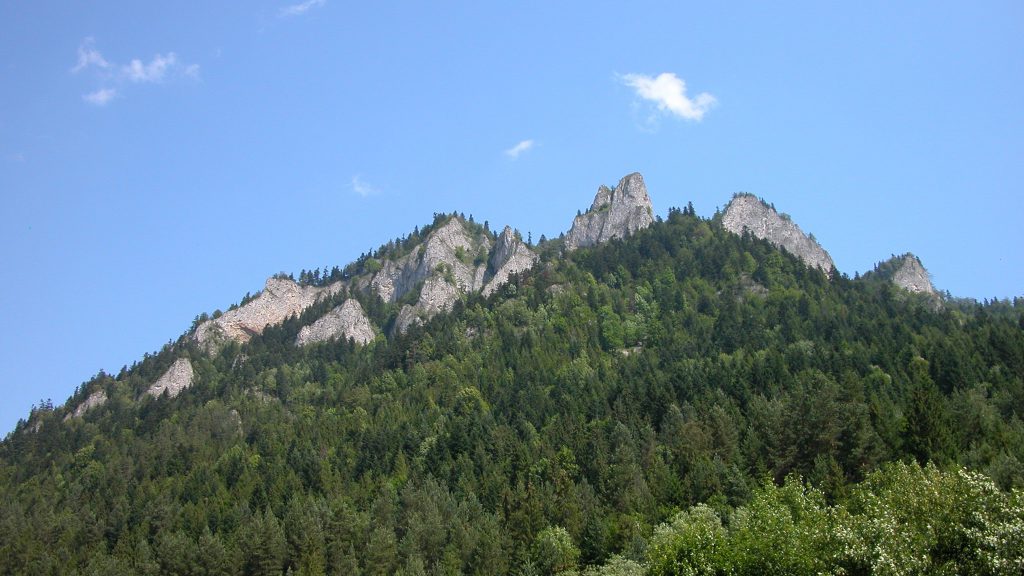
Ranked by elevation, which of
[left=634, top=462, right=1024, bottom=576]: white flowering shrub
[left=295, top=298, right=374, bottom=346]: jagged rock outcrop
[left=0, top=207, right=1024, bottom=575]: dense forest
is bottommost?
[left=634, top=462, right=1024, bottom=576]: white flowering shrub

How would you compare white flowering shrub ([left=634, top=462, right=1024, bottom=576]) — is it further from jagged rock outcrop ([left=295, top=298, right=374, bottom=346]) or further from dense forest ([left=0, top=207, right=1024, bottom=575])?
jagged rock outcrop ([left=295, top=298, right=374, bottom=346])

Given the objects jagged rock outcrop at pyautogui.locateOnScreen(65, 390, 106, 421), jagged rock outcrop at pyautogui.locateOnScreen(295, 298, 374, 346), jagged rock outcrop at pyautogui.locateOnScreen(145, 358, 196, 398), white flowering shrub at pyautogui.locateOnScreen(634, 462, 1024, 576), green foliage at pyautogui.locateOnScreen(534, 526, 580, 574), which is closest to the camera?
white flowering shrub at pyautogui.locateOnScreen(634, 462, 1024, 576)

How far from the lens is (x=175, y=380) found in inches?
6890

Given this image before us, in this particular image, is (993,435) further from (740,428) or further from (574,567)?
(574,567)

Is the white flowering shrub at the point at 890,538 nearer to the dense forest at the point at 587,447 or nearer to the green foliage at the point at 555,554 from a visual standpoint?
the dense forest at the point at 587,447

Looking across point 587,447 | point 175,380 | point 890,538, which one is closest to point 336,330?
point 175,380

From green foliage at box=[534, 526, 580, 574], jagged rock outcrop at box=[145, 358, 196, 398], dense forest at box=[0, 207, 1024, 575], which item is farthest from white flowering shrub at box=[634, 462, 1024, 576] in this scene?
jagged rock outcrop at box=[145, 358, 196, 398]

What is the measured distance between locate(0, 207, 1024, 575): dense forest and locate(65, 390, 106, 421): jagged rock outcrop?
2.42m

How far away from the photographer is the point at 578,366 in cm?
12794

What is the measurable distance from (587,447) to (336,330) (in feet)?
373

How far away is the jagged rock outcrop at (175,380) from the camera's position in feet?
562

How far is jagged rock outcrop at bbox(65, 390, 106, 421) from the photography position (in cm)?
16325

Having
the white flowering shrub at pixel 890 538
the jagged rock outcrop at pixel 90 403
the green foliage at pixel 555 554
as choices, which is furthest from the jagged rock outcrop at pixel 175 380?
the white flowering shrub at pixel 890 538

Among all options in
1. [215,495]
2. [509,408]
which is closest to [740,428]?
[509,408]
